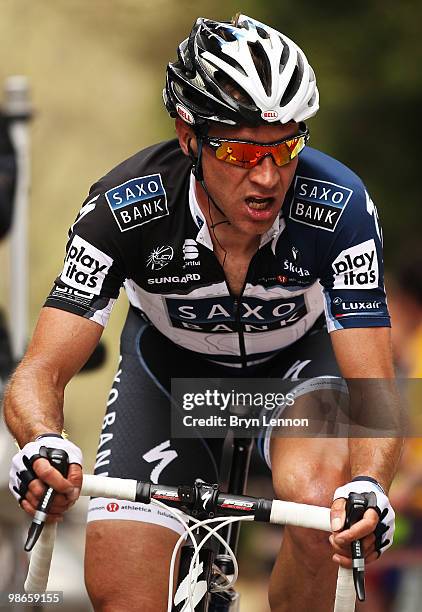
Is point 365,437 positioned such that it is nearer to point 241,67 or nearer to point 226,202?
point 226,202

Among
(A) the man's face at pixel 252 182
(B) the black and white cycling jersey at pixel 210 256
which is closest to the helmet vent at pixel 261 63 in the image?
(A) the man's face at pixel 252 182

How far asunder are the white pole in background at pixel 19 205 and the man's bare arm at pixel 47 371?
11.4ft

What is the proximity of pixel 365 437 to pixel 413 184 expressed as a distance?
6667 millimetres

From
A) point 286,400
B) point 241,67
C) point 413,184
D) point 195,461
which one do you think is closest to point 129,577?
point 195,461

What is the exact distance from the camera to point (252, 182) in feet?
12.9

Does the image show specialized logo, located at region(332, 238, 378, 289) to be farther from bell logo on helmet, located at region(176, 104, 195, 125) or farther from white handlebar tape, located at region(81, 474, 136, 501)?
white handlebar tape, located at region(81, 474, 136, 501)

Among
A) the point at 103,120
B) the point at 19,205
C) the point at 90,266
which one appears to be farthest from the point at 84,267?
the point at 103,120

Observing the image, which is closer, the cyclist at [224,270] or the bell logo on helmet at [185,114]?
the cyclist at [224,270]

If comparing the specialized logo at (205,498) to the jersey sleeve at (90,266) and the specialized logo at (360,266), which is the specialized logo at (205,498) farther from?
the specialized logo at (360,266)

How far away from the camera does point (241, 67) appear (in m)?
4.03

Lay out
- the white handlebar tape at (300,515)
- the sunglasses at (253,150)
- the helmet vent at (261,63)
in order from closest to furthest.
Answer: the white handlebar tape at (300,515) → the sunglasses at (253,150) → the helmet vent at (261,63)

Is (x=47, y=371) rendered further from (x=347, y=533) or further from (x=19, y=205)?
(x=19, y=205)

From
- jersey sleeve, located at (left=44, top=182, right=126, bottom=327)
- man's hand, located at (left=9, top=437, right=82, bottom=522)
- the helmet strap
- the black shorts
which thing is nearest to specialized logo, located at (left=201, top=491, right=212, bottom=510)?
man's hand, located at (left=9, top=437, right=82, bottom=522)

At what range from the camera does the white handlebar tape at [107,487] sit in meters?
3.60
